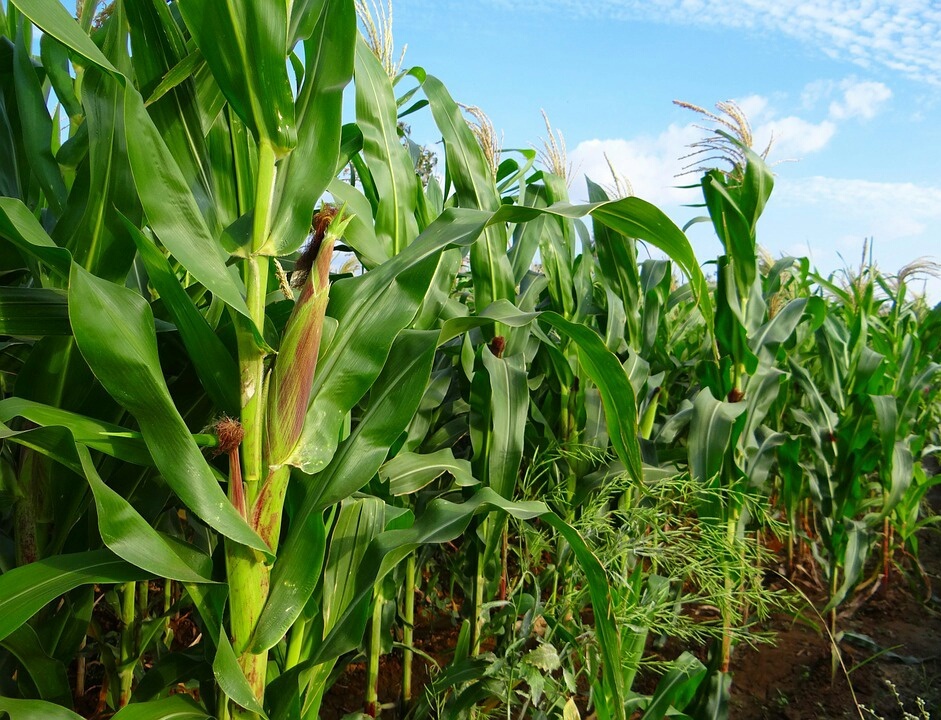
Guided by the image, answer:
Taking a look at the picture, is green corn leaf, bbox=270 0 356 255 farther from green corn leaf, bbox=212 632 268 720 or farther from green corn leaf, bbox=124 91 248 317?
green corn leaf, bbox=212 632 268 720

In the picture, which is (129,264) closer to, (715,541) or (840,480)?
(715,541)

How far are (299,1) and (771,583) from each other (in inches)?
103

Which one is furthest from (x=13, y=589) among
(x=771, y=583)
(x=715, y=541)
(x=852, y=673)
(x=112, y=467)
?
(x=771, y=583)

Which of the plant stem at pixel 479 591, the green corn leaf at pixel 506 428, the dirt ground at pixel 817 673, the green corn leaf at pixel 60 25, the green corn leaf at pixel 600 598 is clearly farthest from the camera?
the dirt ground at pixel 817 673

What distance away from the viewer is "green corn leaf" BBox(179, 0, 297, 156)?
89cm

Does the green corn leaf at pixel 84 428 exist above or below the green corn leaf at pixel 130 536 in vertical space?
above

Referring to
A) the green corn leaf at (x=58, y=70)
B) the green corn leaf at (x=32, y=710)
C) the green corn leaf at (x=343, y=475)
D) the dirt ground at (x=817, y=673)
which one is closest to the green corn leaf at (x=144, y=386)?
the green corn leaf at (x=343, y=475)

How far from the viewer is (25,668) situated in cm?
112

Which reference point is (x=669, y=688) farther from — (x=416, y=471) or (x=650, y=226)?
(x=650, y=226)

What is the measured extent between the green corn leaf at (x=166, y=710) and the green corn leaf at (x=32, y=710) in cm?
6

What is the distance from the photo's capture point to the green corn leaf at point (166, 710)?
931 millimetres

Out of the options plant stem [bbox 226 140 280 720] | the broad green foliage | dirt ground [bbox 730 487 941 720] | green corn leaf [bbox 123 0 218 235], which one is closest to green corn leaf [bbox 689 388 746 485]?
the broad green foliage

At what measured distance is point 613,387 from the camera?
1214 millimetres

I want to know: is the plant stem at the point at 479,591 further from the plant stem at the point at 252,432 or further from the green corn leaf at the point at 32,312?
the green corn leaf at the point at 32,312
